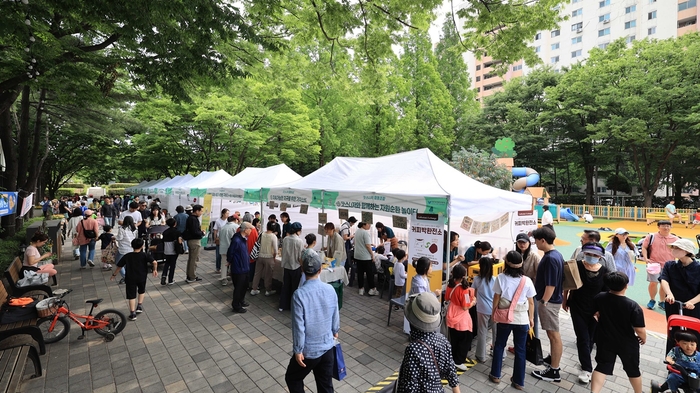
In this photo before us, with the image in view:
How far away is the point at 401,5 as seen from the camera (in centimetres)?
559

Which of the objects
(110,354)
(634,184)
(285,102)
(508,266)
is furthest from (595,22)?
(110,354)

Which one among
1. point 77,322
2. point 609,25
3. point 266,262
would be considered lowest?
point 77,322

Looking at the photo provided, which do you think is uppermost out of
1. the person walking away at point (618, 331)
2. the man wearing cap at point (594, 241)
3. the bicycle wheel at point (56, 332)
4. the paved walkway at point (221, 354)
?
the man wearing cap at point (594, 241)

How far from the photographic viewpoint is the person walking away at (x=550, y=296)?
4039mm

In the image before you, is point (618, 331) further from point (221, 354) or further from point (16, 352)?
point (16, 352)

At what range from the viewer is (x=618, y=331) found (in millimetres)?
3346

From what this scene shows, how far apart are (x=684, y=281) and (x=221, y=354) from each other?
257 inches

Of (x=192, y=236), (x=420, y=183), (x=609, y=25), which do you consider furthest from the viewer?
(x=609, y=25)

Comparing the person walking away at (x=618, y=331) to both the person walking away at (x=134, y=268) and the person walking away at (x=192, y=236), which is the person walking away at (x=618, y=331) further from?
the person walking away at (x=192, y=236)

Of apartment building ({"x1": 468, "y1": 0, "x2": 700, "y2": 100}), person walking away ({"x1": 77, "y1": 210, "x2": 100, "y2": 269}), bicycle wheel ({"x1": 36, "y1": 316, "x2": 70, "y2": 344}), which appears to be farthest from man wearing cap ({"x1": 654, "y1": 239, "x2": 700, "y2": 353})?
apartment building ({"x1": 468, "y1": 0, "x2": 700, "y2": 100})

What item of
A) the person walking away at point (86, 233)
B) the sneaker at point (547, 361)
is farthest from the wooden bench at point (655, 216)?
the person walking away at point (86, 233)

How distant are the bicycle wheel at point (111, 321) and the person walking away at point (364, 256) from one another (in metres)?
4.48

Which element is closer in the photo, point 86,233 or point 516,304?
point 516,304

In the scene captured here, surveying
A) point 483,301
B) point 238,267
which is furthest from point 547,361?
point 238,267
